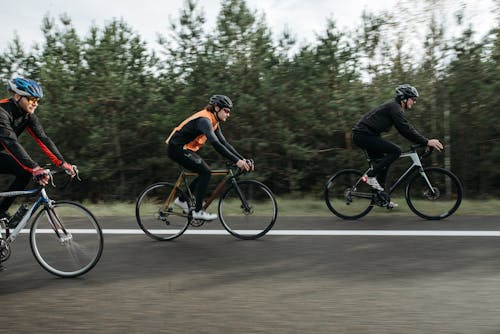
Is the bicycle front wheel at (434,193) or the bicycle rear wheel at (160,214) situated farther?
the bicycle front wheel at (434,193)

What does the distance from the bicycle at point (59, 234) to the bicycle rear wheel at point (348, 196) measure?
4.24 metres

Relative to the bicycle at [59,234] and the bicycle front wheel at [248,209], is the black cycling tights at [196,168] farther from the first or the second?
the bicycle at [59,234]

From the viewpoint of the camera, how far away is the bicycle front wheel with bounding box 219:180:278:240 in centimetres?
679

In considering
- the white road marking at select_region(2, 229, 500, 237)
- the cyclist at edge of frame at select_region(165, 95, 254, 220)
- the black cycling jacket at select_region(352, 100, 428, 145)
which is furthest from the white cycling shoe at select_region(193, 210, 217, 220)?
the black cycling jacket at select_region(352, 100, 428, 145)

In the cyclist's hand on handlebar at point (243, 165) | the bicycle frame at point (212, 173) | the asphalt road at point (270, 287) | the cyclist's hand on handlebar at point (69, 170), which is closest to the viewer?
the asphalt road at point (270, 287)

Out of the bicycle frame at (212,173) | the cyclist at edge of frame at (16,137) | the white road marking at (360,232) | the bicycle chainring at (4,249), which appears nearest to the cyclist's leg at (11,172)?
the cyclist at edge of frame at (16,137)

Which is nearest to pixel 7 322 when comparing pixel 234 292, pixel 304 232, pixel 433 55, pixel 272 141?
pixel 234 292

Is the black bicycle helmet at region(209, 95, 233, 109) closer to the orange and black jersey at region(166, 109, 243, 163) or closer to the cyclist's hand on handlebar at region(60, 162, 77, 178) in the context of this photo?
the orange and black jersey at region(166, 109, 243, 163)

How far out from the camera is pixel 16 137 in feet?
16.5

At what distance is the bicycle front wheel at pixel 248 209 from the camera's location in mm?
6789

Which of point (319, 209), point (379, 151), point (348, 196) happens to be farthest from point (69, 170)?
point (319, 209)

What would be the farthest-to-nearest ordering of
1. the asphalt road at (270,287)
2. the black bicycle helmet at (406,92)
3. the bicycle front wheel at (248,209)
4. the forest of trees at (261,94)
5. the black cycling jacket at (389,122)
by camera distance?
the forest of trees at (261,94) < the black bicycle helmet at (406,92) < the black cycling jacket at (389,122) < the bicycle front wheel at (248,209) < the asphalt road at (270,287)

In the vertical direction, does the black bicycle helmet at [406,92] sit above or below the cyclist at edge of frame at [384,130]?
above

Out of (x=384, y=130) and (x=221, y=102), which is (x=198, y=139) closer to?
(x=221, y=102)
